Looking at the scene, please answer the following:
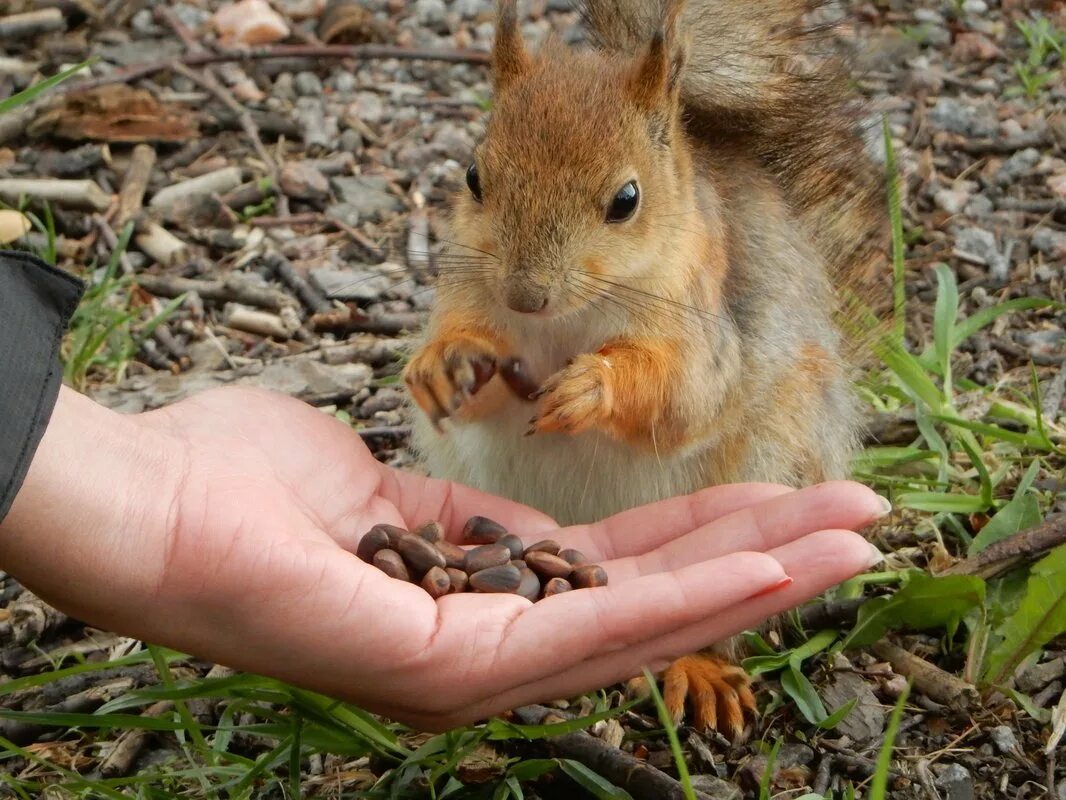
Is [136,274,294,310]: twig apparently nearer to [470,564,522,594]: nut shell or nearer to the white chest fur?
the white chest fur

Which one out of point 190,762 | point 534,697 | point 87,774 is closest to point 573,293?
point 534,697

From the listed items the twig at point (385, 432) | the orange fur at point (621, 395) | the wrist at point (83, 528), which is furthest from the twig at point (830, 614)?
the wrist at point (83, 528)

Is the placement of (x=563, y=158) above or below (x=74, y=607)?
above

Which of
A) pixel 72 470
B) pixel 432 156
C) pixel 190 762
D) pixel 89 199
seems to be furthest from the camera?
pixel 432 156

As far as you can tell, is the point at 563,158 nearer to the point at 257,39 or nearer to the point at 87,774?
the point at 87,774

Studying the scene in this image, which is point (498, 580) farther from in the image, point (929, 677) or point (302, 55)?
point (302, 55)

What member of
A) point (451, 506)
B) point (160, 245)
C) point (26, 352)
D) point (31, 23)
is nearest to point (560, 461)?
point (451, 506)
